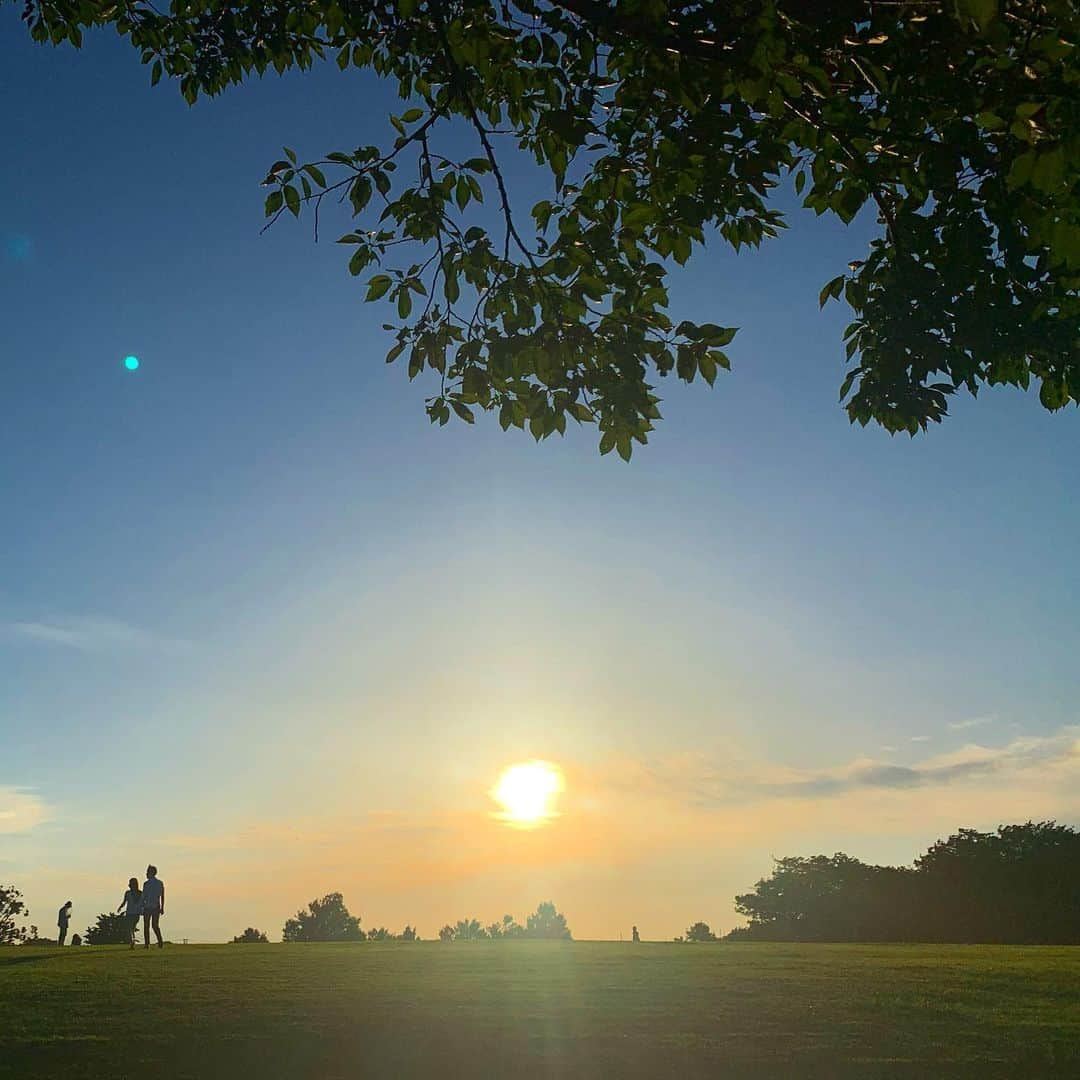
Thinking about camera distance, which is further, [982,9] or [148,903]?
Result: [148,903]

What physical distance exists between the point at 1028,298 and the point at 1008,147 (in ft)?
7.93

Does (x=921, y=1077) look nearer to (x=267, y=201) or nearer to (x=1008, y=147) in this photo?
(x=1008, y=147)

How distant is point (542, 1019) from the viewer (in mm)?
14484

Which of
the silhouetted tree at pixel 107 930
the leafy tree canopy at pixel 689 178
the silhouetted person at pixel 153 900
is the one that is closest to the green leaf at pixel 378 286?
the leafy tree canopy at pixel 689 178

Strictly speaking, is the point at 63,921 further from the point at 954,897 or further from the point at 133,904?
the point at 954,897

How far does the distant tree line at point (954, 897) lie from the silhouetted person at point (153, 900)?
31.4 metres

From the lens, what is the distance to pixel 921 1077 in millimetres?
11617

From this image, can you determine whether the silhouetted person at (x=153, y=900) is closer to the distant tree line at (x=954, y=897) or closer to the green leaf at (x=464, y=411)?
the green leaf at (x=464, y=411)

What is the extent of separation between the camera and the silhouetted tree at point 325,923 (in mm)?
151000

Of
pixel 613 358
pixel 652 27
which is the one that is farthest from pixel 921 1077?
pixel 652 27

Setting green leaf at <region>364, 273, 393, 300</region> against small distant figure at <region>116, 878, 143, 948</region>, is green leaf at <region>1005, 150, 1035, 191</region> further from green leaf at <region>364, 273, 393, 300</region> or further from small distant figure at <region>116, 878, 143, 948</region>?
small distant figure at <region>116, 878, 143, 948</region>

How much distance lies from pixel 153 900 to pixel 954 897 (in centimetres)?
3595

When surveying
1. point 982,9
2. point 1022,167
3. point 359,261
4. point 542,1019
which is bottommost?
point 542,1019

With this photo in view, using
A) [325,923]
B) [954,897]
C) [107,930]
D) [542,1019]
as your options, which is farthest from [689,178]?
[325,923]
